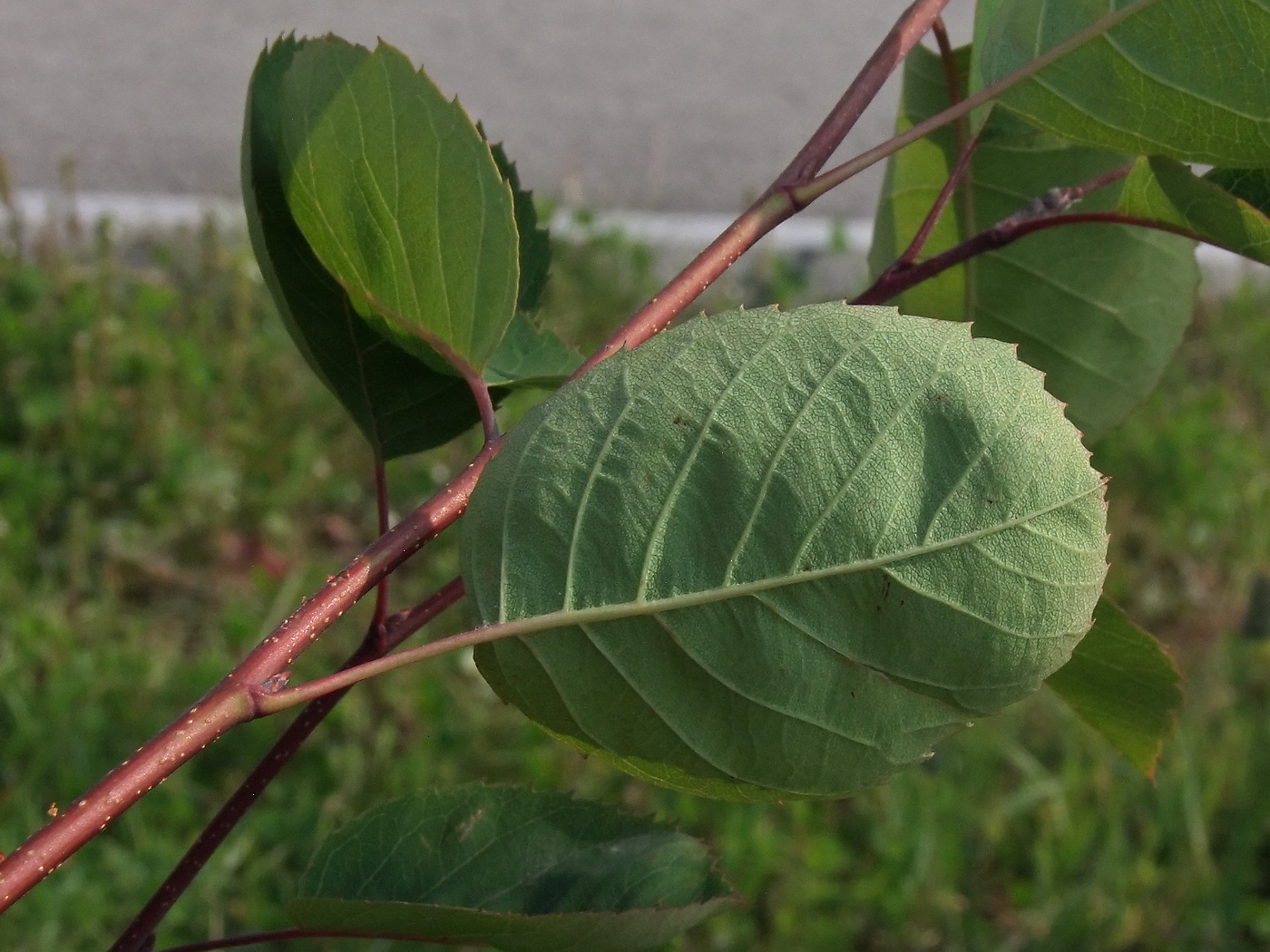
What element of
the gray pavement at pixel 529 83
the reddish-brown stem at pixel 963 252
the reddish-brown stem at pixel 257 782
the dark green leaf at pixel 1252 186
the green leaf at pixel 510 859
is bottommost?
the green leaf at pixel 510 859

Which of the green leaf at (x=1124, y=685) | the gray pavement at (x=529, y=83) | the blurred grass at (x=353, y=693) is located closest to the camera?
the green leaf at (x=1124, y=685)

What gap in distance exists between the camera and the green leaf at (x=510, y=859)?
617 mm

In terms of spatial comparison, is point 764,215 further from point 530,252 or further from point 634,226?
point 634,226

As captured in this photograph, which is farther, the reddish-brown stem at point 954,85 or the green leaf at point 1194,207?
the reddish-brown stem at point 954,85

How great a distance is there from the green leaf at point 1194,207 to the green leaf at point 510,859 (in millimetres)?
389

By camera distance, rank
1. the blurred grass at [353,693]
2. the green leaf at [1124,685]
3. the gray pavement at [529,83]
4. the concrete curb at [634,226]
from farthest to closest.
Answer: the gray pavement at [529,83], the concrete curb at [634,226], the blurred grass at [353,693], the green leaf at [1124,685]

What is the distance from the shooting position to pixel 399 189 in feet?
1.93

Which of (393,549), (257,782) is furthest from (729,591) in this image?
(257,782)

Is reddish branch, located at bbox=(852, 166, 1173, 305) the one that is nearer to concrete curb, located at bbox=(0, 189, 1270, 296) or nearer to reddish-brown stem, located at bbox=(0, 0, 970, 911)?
reddish-brown stem, located at bbox=(0, 0, 970, 911)

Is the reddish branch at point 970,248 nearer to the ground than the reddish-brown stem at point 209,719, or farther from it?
farther from it

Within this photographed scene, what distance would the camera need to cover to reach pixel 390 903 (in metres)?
0.51

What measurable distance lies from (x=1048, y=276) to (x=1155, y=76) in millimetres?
273

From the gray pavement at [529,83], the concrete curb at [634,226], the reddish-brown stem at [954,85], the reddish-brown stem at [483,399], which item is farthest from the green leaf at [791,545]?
the gray pavement at [529,83]

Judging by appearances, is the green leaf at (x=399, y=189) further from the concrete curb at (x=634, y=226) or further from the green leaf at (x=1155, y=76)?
the concrete curb at (x=634, y=226)
